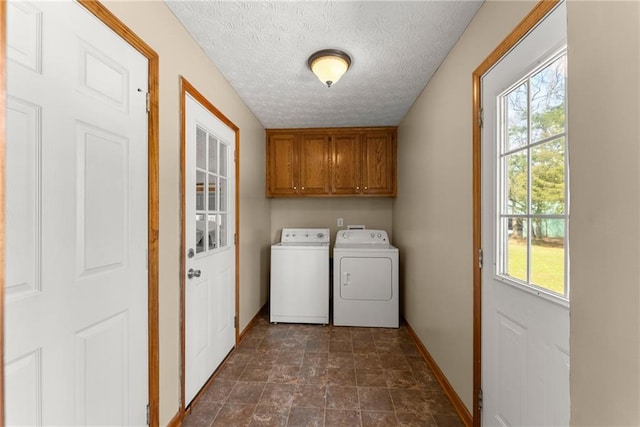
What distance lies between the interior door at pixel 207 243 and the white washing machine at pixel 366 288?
114 centimetres

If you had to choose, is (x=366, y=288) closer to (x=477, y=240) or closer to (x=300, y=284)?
(x=300, y=284)

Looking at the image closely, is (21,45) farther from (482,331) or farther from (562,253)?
(482,331)

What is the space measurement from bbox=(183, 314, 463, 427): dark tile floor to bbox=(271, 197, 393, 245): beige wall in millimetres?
1470

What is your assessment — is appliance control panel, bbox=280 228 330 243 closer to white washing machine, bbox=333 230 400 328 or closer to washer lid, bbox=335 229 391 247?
washer lid, bbox=335 229 391 247

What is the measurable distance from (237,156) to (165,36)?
1.09 m

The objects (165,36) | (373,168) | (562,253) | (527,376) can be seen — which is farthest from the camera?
(373,168)

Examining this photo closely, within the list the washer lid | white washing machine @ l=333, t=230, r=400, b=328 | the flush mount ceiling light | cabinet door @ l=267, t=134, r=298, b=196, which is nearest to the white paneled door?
the flush mount ceiling light

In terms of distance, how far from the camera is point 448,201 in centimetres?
176

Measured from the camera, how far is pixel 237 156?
238 centimetres

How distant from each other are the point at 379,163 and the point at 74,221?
2.93 m

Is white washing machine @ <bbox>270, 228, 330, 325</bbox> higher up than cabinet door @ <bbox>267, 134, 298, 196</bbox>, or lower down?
lower down

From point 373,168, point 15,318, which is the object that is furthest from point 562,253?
point 373,168

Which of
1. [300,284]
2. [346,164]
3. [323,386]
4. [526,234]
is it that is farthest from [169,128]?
[346,164]

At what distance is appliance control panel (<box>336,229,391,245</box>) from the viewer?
10.8ft
